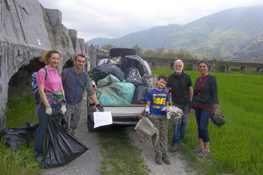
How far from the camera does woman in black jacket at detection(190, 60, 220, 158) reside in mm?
3706

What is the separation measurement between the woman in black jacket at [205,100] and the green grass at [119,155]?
48.3 inches

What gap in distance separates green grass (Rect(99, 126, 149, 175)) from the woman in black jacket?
123cm

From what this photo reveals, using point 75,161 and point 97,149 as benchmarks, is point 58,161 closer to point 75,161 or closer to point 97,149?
point 75,161

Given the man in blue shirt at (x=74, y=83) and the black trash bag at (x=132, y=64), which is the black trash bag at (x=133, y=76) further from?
the man in blue shirt at (x=74, y=83)

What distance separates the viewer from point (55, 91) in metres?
3.36

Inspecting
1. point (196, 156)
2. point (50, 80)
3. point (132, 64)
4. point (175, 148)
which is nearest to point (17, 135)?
point (50, 80)

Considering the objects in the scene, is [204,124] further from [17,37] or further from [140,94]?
[17,37]

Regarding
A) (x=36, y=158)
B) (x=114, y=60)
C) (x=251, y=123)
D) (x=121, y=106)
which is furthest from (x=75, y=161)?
(x=251, y=123)

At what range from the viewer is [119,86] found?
511cm

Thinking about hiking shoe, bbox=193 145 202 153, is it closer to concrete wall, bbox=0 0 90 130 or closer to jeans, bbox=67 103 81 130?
jeans, bbox=67 103 81 130

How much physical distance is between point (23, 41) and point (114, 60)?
2799mm

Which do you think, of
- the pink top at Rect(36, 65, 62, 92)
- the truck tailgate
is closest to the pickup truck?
the truck tailgate

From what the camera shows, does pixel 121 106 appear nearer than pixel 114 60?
Yes

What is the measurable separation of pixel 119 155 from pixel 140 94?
169cm
